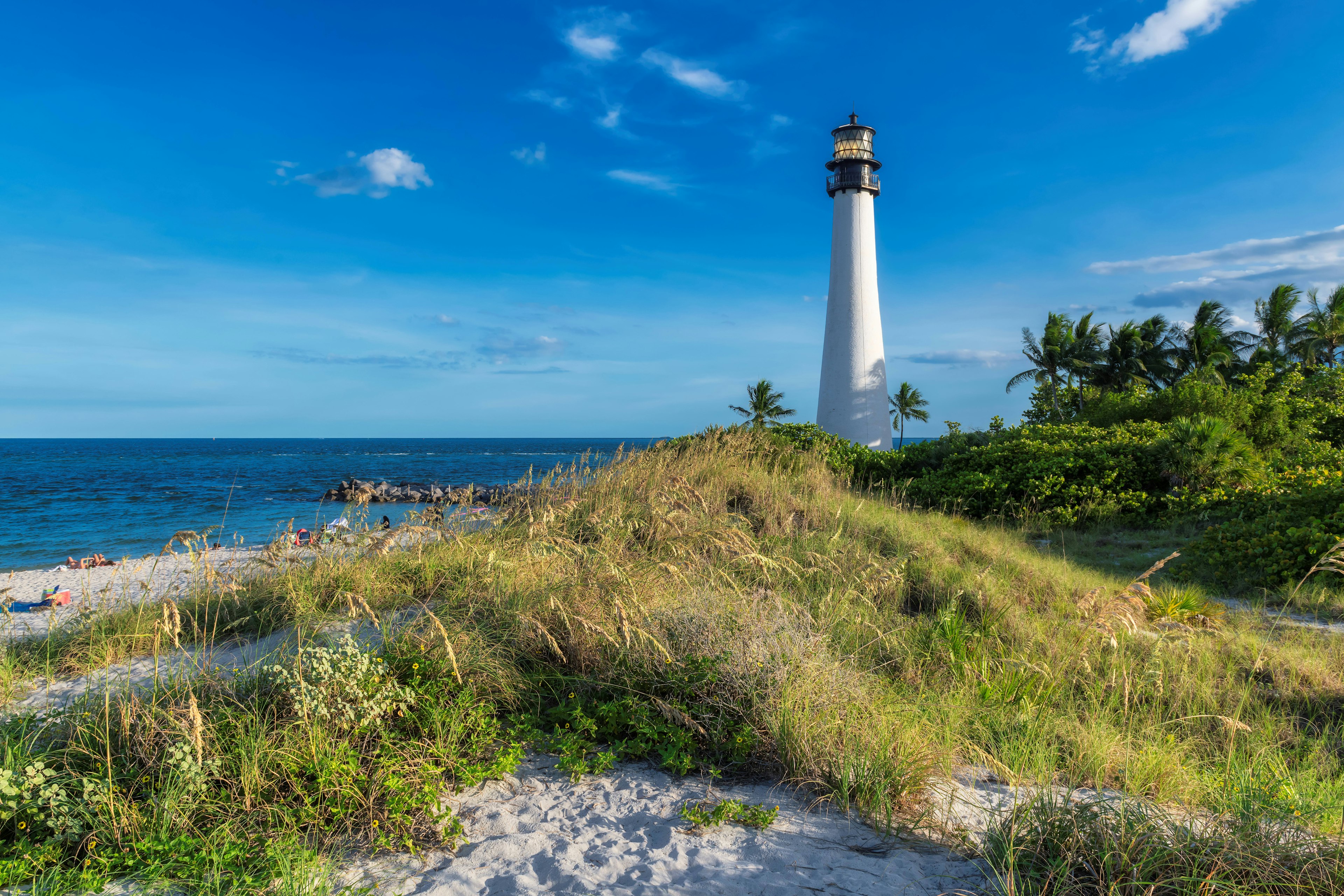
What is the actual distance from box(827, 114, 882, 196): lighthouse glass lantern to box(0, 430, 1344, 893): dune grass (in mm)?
17929

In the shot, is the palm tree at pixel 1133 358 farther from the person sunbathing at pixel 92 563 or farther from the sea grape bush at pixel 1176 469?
the person sunbathing at pixel 92 563

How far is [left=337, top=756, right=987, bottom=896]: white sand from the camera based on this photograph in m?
2.36

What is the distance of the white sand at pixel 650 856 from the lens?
2.36 m

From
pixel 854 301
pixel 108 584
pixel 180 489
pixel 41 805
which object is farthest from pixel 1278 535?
pixel 180 489

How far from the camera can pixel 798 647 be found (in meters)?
3.48

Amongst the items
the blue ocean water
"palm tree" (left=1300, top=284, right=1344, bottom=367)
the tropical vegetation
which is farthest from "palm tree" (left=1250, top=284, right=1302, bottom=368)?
the blue ocean water

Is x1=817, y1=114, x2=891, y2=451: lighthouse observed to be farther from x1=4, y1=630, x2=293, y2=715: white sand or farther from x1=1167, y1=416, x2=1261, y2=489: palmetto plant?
x1=4, y1=630, x2=293, y2=715: white sand

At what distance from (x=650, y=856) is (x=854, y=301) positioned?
2058cm

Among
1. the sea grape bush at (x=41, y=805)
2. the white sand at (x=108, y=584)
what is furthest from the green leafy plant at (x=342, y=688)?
the white sand at (x=108, y=584)

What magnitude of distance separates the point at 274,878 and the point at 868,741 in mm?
2344

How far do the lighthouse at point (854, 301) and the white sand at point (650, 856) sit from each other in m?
19.3

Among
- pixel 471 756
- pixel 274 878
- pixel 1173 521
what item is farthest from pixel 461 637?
pixel 1173 521

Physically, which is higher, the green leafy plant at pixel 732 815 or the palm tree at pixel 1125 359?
the palm tree at pixel 1125 359

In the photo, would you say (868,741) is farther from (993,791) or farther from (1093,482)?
(1093,482)
